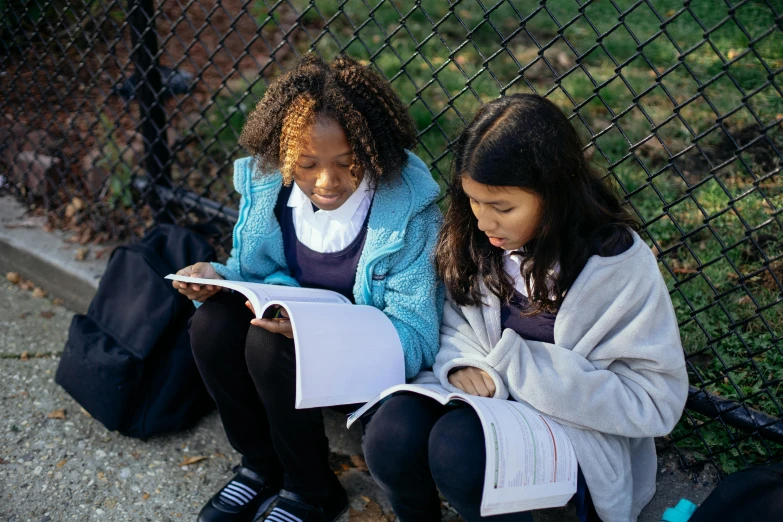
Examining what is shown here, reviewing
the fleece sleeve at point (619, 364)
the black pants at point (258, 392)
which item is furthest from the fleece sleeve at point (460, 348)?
the black pants at point (258, 392)

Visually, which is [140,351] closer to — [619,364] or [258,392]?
[258,392]

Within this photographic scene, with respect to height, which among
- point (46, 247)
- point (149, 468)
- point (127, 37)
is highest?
point (127, 37)

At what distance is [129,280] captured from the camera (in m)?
2.74

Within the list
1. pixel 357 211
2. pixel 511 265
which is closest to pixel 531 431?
pixel 511 265

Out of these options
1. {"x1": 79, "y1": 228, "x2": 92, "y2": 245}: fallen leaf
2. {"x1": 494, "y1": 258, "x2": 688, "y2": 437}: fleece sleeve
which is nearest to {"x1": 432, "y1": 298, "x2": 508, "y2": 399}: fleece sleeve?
{"x1": 494, "y1": 258, "x2": 688, "y2": 437}: fleece sleeve

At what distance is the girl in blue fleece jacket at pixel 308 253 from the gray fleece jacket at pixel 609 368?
361 mm

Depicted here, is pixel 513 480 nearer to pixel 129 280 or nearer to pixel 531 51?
pixel 129 280

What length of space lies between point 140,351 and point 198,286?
538mm

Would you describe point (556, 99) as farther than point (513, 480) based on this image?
Yes

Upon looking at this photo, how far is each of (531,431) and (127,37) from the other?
4170mm

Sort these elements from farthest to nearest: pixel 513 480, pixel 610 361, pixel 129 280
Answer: pixel 129 280 → pixel 610 361 → pixel 513 480

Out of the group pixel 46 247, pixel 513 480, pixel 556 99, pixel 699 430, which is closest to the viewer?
pixel 513 480

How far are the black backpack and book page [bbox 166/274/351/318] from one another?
509 millimetres

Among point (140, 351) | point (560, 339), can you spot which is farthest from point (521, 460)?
point (140, 351)
